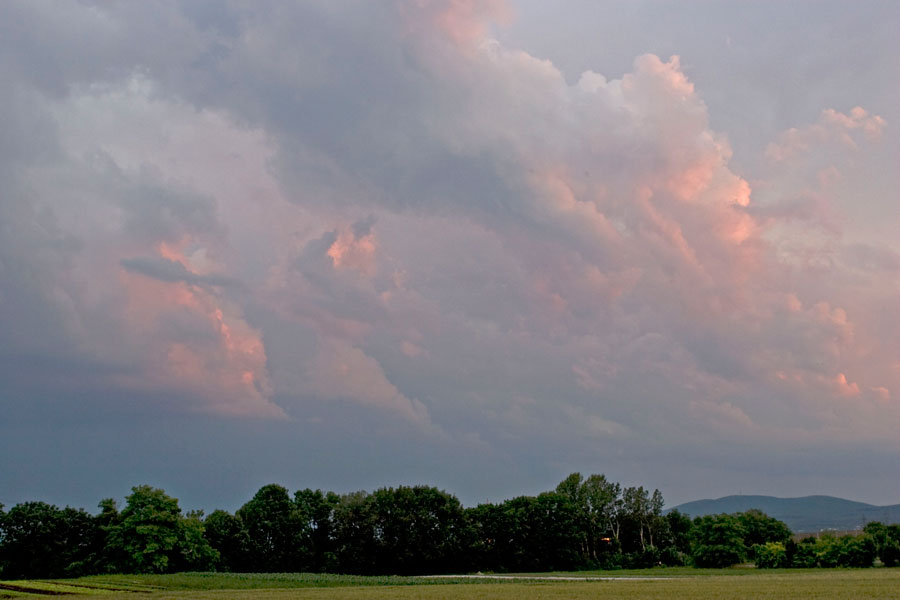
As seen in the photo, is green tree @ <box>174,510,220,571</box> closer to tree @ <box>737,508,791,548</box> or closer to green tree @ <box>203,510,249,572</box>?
green tree @ <box>203,510,249,572</box>

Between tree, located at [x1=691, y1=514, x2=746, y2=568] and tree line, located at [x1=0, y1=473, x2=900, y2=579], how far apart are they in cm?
14

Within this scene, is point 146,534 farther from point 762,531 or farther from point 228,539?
point 762,531

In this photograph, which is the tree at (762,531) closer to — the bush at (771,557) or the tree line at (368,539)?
the tree line at (368,539)

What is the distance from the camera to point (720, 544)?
102875 millimetres

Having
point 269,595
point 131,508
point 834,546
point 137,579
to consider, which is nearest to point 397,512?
point 131,508

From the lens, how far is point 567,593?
45.9m

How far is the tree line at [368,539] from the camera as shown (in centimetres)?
8619

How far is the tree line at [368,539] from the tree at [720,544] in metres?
0.14

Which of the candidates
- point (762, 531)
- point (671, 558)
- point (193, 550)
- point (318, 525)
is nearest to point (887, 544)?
point (762, 531)

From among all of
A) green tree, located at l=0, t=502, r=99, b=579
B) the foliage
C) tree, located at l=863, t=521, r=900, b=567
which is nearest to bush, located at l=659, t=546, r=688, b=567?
the foliage

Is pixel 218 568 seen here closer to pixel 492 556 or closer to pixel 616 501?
pixel 492 556

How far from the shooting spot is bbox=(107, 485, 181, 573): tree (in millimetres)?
82812

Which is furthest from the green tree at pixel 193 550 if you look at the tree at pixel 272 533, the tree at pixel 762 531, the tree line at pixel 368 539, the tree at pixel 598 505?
the tree at pixel 762 531

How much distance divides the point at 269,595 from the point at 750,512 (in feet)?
339
